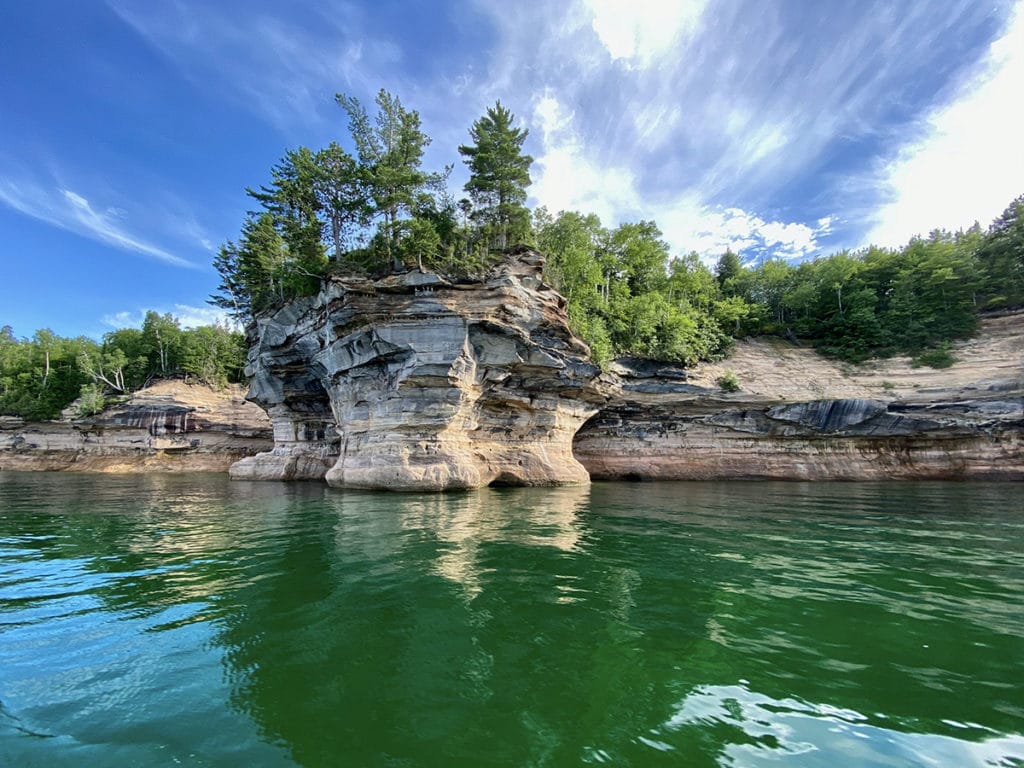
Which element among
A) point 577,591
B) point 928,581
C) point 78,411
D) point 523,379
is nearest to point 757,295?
point 523,379

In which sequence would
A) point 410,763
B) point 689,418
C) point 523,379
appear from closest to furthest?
point 410,763 → point 523,379 → point 689,418

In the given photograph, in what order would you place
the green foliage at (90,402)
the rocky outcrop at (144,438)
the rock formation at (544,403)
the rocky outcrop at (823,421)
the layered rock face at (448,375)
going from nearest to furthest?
the layered rock face at (448,375), the rock formation at (544,403), the rocky outcrop at (823,421), the rocky outcrop at (144,438), the green foliage at (90,402)

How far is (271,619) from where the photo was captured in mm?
4469

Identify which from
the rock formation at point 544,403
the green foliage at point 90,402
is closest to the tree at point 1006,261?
the rock formation at point 544,403

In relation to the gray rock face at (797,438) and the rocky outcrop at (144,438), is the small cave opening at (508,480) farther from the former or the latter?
the rocky outcrop at (144,438)

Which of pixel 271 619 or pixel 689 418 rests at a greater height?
pixel 689 418

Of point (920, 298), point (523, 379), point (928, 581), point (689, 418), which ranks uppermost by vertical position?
point (920, 298)

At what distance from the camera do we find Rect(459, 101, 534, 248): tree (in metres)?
24.1

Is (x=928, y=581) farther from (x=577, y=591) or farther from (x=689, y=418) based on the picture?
(x=689, y=418)

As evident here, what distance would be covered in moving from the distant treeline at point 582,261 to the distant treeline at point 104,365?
26.7ft

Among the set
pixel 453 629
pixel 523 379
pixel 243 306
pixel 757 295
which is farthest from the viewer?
pixel 757 295

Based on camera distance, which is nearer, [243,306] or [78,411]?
[243,306]

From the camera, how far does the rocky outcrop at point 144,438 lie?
1331 inches

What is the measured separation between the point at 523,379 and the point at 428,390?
4841 millimetres
